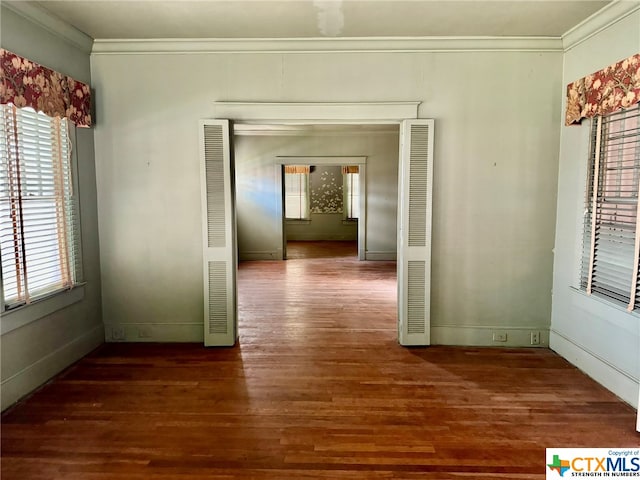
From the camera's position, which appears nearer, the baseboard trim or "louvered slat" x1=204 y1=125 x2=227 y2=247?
"louvered slat" x1=204 y1=125 x2=227 y2=247

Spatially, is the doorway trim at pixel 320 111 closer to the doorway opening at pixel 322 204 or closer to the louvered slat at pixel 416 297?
the louvered slat at pixel 416 297

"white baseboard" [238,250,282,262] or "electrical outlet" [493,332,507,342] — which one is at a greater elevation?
"white baseboard" [238,250,282,262]

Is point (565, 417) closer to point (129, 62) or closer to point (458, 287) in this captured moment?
point (458, 287)

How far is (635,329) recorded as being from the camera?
288 centimetres

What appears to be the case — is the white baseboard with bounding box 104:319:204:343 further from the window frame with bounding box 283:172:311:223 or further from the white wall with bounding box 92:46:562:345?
the window frame with bounding box 283:172:311:223

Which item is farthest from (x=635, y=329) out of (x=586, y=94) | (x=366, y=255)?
(x=366, y=255)

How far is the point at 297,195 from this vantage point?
491 inches

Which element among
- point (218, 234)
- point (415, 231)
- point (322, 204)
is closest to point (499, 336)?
point (415, 231)

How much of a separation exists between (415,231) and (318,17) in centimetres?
196

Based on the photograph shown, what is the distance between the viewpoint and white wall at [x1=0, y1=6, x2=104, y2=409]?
2.93 metres

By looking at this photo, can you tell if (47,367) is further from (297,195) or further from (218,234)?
(297,195)

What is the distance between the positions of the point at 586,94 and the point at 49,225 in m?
4.29

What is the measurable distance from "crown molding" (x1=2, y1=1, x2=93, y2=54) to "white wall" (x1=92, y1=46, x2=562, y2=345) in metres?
0.20

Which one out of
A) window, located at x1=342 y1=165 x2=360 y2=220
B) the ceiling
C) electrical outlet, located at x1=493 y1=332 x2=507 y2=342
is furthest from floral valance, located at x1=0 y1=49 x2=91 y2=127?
window, located at x1=342 y1=165 x2=360 y2=220
